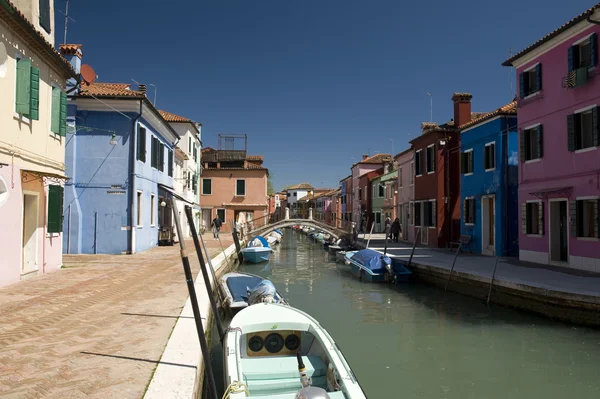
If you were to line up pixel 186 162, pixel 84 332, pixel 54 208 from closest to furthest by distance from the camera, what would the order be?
pixel 84 332 → pixel 54 208 → pixel 186 162

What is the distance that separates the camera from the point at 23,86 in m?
10.3

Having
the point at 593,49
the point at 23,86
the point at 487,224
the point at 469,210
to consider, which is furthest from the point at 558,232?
the point at 23,86

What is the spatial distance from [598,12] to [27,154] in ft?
51.8

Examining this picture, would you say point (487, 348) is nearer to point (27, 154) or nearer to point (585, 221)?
point (585, 221)

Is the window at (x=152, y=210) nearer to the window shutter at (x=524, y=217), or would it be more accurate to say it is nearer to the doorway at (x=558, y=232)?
the window shutter at (x=524, y=217)

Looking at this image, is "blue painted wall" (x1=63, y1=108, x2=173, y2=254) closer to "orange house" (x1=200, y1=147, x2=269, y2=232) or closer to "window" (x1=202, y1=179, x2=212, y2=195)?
"orange house" (x1=200, y1=147, x2=269, y2=232)

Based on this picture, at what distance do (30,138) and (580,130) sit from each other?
51.8 ft

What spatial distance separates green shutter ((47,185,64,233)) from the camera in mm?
12234

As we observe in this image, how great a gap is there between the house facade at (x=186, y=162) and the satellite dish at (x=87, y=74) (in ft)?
37.0

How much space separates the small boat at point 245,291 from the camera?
9320 mm

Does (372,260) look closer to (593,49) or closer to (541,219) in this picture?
(541,219)

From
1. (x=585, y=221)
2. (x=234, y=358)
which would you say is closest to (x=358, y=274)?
(x=585, y=221)

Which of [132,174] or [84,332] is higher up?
[132,174]

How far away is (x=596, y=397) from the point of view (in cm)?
657
